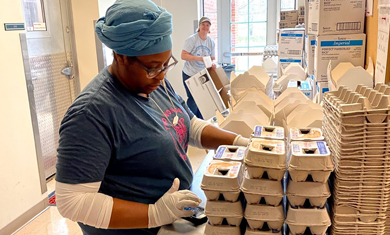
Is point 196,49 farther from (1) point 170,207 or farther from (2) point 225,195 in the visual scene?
(2) point 225,195

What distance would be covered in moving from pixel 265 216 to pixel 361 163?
31 cm

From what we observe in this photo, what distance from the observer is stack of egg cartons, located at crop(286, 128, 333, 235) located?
3.10 feet

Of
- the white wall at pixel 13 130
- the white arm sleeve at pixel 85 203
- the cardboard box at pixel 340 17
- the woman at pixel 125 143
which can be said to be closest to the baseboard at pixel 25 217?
the white wall at pixel 13 130

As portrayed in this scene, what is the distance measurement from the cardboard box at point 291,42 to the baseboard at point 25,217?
2711mm

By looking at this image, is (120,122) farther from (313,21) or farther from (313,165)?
(313,21)

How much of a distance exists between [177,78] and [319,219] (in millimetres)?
4973

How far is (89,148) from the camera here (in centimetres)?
107

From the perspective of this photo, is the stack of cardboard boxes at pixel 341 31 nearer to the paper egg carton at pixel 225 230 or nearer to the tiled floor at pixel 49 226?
the paper egg carton at pixel 225 230

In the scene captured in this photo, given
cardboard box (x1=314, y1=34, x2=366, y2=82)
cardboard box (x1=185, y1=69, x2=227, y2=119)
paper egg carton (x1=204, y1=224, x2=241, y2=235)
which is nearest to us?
paper egg carton (x1=204, y1=224, x2=241, y2=235)

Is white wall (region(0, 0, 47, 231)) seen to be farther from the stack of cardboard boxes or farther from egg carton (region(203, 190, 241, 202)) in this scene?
the stack of cardboard boxes

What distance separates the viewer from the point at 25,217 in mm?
2807

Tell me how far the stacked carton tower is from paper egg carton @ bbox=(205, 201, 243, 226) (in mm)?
287

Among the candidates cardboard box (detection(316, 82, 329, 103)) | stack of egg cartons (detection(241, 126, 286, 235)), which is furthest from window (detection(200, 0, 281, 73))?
stack of egg cartons (detection(241, 126, 286, 235))

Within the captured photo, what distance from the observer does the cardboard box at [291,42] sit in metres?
3.38
